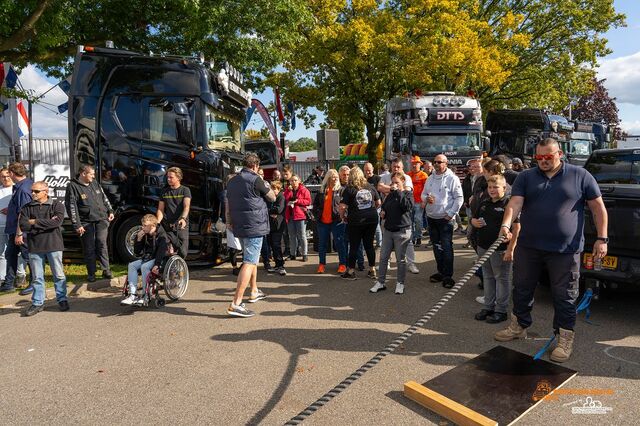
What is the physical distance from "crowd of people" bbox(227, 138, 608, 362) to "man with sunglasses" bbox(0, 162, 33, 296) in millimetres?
3263

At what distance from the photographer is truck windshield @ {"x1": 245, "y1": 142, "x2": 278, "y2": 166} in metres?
19.0

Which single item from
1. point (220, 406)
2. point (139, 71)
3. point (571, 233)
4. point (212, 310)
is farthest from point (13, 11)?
point (571, 233)

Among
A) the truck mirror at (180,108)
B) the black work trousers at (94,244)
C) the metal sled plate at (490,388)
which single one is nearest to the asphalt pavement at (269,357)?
the metal sled plate at (490,388)

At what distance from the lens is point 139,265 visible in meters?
6.09

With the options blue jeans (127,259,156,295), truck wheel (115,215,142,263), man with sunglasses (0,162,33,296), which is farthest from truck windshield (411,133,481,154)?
man with sunglasses (0,162,33,296)

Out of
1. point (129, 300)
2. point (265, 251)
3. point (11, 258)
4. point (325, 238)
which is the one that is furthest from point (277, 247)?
point (11, 258)

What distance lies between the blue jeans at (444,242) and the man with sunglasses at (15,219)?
230 inches

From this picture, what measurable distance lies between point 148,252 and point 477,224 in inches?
161

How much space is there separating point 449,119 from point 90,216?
429 inches

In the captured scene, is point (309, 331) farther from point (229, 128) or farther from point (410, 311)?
point (229, 128)

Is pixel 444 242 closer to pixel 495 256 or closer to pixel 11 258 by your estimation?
pixel 495 256

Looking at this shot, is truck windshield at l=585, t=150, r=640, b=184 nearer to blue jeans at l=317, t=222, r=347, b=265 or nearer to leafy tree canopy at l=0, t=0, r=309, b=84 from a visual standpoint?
blue jeans at l=317, t=222, r=347, b=265

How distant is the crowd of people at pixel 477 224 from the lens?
4156 mm

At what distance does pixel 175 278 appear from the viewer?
6.44 metres
